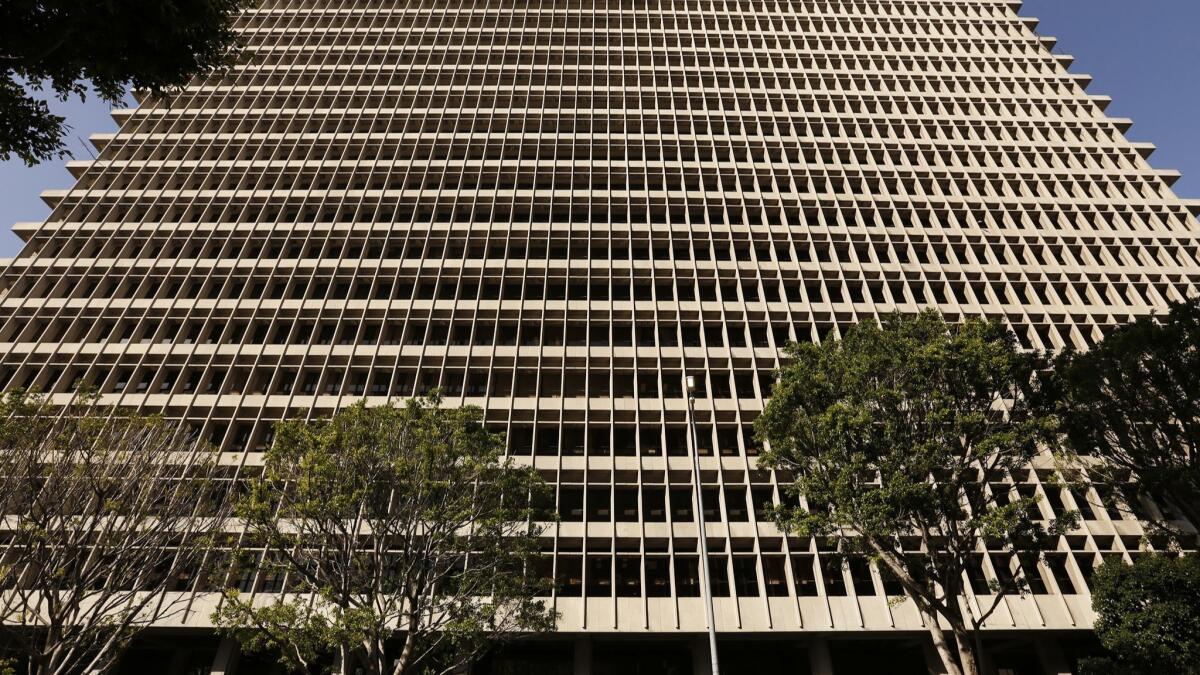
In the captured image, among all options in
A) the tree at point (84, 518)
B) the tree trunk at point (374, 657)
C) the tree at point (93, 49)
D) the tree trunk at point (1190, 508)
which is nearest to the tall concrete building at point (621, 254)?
the tree trunk at point (1190, 508)

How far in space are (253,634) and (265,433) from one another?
1736 cm

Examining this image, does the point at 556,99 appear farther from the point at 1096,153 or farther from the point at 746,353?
the point at 1096,153

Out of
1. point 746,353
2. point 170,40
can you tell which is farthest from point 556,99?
point 170,40

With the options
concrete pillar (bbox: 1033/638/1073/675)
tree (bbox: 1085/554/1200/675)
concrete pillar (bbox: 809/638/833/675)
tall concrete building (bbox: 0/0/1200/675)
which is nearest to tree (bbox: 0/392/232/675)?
tall concrete building (bbox: 0/0/1200/675)

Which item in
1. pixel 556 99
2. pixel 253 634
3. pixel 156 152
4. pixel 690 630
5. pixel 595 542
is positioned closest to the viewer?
pixel 253 634

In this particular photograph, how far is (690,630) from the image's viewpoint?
79.2ft

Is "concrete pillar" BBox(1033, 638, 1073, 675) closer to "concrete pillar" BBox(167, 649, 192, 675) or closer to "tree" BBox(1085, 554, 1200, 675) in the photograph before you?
"tree" BBox(1085, 554, 1200, 675)

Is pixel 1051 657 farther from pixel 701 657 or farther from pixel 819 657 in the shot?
pixel 701 657

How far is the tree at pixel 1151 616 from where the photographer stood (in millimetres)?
16641

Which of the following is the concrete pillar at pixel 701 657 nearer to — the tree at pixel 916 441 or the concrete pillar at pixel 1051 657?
the tree at pixel 916 441

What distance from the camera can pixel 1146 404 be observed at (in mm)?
16750

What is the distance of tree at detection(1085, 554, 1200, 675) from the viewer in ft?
54.6

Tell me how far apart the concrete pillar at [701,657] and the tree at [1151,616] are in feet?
43.2

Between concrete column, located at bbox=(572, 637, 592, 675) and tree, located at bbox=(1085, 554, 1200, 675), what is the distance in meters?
17.5
